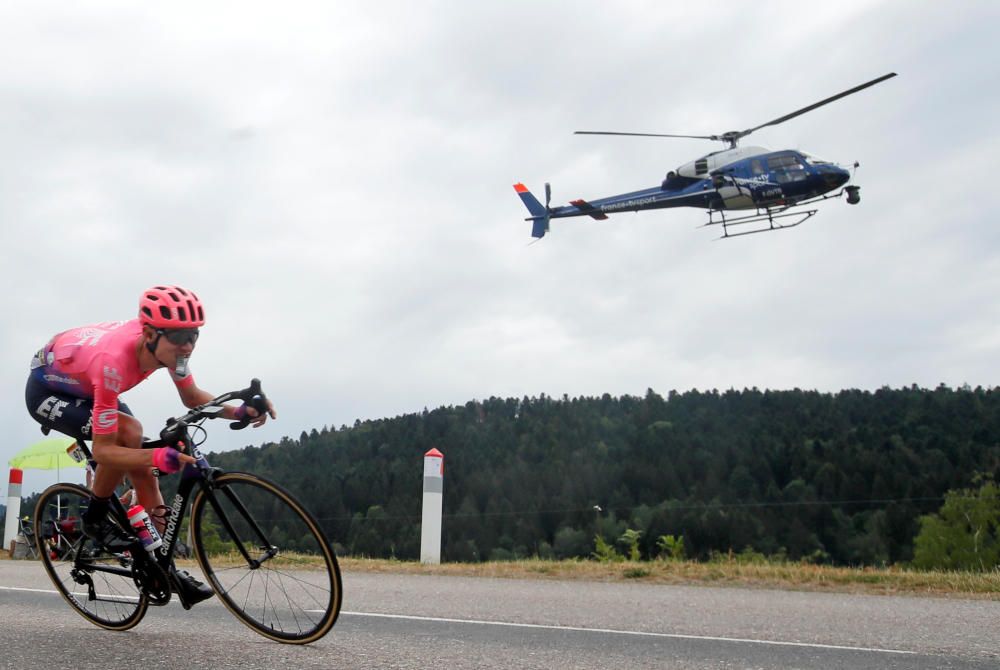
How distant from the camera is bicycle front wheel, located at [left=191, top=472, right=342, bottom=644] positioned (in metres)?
4.43

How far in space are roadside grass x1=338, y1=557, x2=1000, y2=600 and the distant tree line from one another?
191 feet

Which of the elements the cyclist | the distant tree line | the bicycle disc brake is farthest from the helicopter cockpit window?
the distant tree line

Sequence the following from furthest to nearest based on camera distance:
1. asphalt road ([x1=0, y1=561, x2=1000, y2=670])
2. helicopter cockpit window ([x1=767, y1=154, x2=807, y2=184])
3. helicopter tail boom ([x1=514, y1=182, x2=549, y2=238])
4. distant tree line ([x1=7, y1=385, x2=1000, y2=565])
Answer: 1. distant tree line ([x1=7, y1=385, x2=1000, y2=565])
2. helicopter tail boom ([x1=514, y1=182, x2=549, y2=238])
3. helicopter cockpit window ([x1=767, y1=154, x2=807, y2=184])
4. asphalt road ([x1=0, y1=561, x2=1000, y2=670])

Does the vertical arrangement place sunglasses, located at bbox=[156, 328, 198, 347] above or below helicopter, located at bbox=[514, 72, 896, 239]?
below

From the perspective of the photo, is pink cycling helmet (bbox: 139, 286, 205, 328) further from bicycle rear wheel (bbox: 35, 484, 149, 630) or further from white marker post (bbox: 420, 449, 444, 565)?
white marker post (bbox: 420, 449, 444, 565)

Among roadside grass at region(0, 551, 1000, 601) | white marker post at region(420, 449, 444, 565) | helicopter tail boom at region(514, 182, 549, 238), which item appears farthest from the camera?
helicopter tail boom at region(514, 182, 549, 238)

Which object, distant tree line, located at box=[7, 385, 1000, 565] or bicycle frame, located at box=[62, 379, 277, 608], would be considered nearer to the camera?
bicycle frame, located at box=[62, 379, 277, 608]

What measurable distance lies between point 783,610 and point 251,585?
3.42 m

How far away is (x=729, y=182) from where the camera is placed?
2989 centimetres

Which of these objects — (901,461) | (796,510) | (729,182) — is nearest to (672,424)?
(901,461)

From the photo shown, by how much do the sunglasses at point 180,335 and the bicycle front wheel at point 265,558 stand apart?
63 cm

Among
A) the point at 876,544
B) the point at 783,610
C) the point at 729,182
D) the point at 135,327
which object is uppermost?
the point at 729,182

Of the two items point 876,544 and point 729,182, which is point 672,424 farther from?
point 729,182

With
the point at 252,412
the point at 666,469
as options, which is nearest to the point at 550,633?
the point at 252,412
